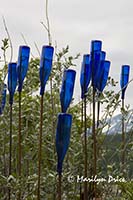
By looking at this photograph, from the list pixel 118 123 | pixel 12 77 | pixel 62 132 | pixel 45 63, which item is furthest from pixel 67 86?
pixel 118 123

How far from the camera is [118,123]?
313cm

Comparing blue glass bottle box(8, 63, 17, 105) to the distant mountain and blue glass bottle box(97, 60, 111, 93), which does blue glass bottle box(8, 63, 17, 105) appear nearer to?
blue glass bottle box(97, 60, 111, 93)

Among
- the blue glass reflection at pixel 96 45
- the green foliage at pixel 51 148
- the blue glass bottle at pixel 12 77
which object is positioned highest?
the blue glass reflection at pixel 96 45

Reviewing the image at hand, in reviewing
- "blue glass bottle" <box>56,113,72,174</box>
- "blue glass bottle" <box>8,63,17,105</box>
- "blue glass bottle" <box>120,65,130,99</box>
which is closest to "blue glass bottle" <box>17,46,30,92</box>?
"blue glass bottle" <box>8,63,17,105</box>

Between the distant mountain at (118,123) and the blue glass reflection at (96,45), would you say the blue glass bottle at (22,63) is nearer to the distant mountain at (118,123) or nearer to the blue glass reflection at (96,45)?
the blue glass reflection at (96,45)

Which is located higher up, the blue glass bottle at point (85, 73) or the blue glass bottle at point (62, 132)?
the blue glass bottle at point (85, 73)

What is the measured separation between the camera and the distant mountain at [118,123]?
290 centimetres

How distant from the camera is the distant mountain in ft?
9.53

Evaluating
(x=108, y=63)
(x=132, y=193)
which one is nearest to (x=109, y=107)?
(x=108, y=63)

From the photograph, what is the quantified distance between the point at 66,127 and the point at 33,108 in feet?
3.25

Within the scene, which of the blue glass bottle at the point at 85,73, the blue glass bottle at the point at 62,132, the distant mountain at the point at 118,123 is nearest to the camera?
the blue glass bottle at the point at 62,132

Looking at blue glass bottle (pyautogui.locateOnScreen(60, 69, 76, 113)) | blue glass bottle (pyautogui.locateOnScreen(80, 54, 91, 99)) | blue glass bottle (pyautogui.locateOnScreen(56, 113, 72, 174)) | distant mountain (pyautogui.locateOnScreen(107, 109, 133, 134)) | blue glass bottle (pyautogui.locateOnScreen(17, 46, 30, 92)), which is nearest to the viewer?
blue glass bottle (pyautogui.locateOnScreen(56, 113, 72, 174))

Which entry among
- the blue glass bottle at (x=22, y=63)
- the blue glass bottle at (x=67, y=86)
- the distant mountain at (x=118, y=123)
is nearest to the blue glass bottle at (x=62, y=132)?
the blue glass bottle at (x=67, y=86)

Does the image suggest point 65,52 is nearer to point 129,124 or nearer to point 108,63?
point 108,63
